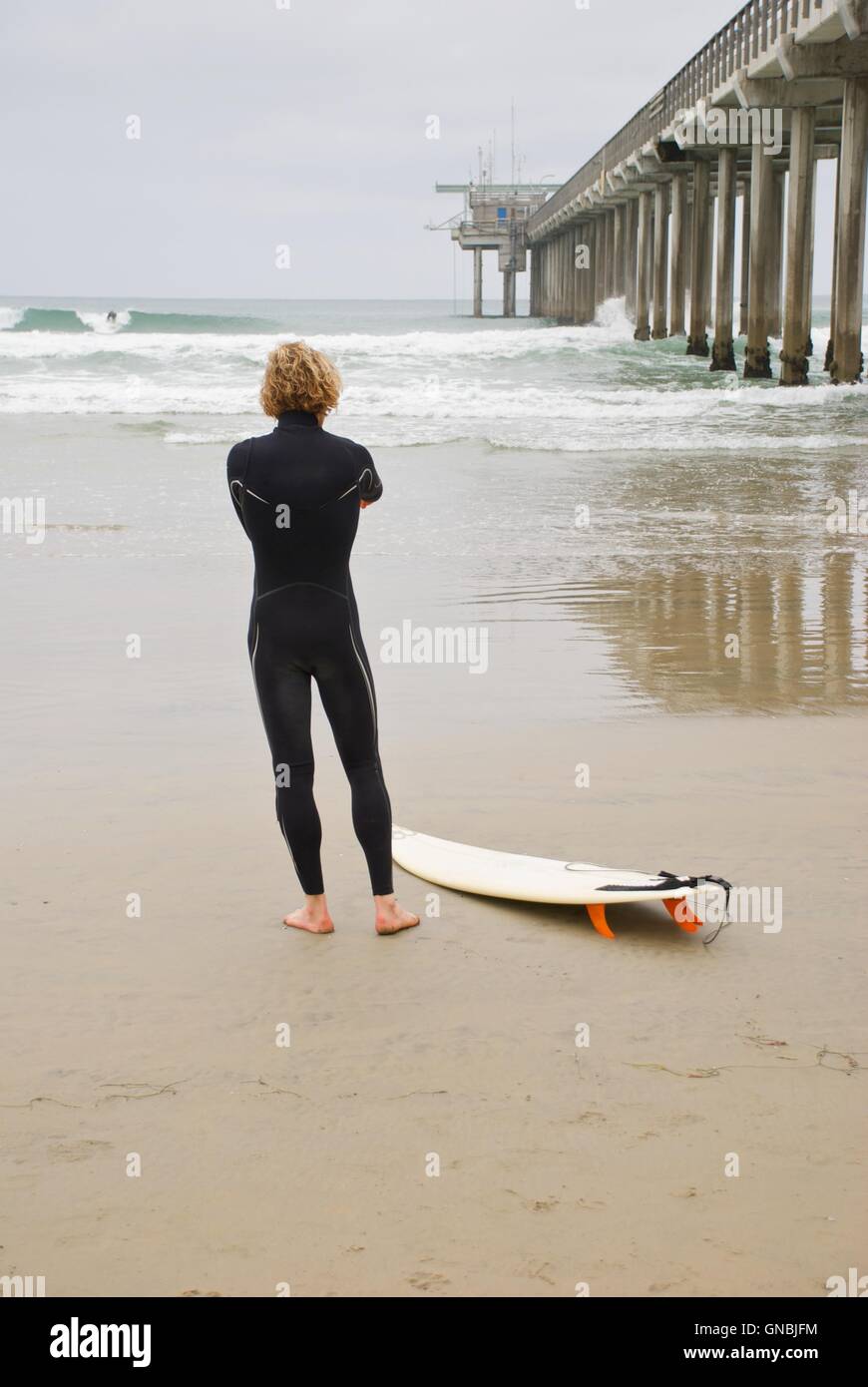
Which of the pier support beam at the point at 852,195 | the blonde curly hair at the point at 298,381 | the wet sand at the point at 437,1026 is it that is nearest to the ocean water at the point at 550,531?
the wet sand at the point at 437,1026

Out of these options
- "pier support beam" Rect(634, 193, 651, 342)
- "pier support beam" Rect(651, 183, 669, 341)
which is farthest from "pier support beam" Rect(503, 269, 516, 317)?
"pier support beam" Rect(651, 183, 669, 341)

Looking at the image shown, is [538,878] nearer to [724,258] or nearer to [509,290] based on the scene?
[724,258]

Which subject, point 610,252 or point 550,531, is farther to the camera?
point 610,252

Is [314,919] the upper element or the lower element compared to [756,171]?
lower

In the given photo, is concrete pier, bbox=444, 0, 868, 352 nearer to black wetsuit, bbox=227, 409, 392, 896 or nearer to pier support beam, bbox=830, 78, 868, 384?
pier support beam, bbox=830, 78, 868, 384

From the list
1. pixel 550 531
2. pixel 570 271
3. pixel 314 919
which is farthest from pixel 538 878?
pixel 570 271

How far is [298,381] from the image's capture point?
3.29 m

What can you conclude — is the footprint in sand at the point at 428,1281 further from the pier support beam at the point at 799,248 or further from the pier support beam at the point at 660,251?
the pier support beam at the point at 660,251

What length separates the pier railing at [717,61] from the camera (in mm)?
18639

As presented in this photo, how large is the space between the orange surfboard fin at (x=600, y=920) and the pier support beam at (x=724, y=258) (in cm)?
2306

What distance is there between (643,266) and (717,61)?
13.8 metres

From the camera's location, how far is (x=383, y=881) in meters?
3.48

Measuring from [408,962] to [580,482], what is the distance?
935 cm

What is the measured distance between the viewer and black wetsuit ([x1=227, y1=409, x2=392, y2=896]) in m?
3.30
